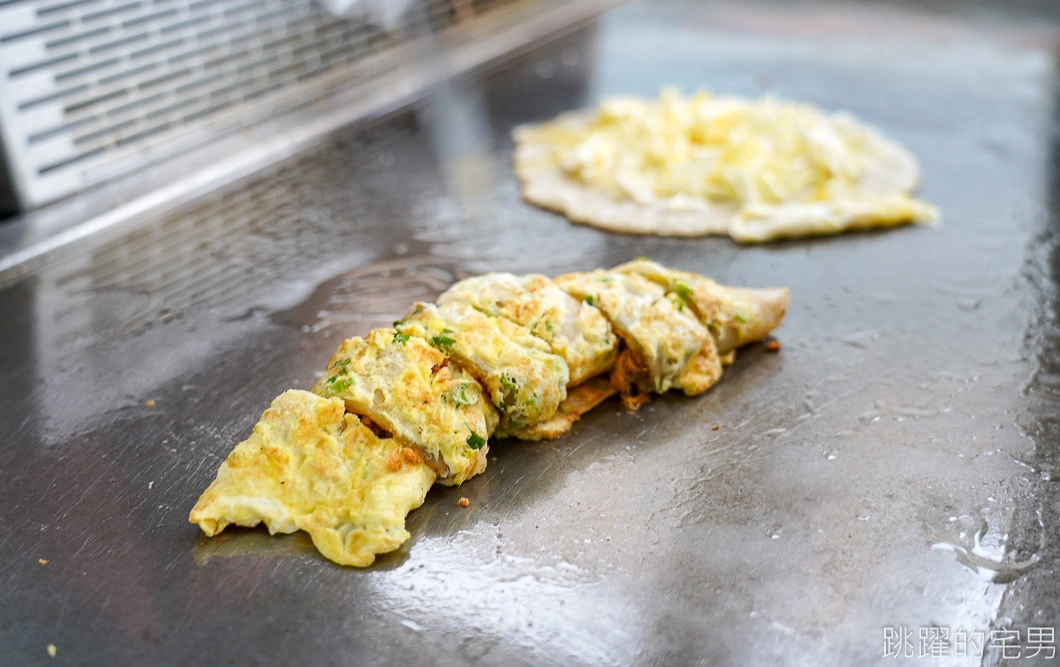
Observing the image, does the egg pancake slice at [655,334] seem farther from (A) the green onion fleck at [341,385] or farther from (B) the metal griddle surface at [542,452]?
(A) the green onion fleck at [341,385]

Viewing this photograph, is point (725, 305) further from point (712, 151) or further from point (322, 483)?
point (712, 151)

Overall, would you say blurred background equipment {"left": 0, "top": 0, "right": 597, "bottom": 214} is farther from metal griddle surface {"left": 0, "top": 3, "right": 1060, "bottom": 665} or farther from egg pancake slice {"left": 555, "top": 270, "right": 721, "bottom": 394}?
egg pancake slice {"left": 555, "top": 270, "right": 721, "bottom": 394}

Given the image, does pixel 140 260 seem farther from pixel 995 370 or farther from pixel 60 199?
pixel 995 370

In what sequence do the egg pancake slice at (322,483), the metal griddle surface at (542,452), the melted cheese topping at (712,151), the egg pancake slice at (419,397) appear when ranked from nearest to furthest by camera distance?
the metal griddle surface at (542,452) < the egg pancake slice at (322,483) < the egg pancake slice at (419,397) < the melted cheese topping at (712,151)

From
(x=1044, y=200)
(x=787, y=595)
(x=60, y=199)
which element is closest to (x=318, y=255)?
(x=60, y=199)

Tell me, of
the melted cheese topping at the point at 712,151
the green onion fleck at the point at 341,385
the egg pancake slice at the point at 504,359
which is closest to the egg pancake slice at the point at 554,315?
the egg pancake slice at the point at 504,359

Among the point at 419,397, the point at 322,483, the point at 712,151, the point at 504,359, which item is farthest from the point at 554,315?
the point at 712,151
